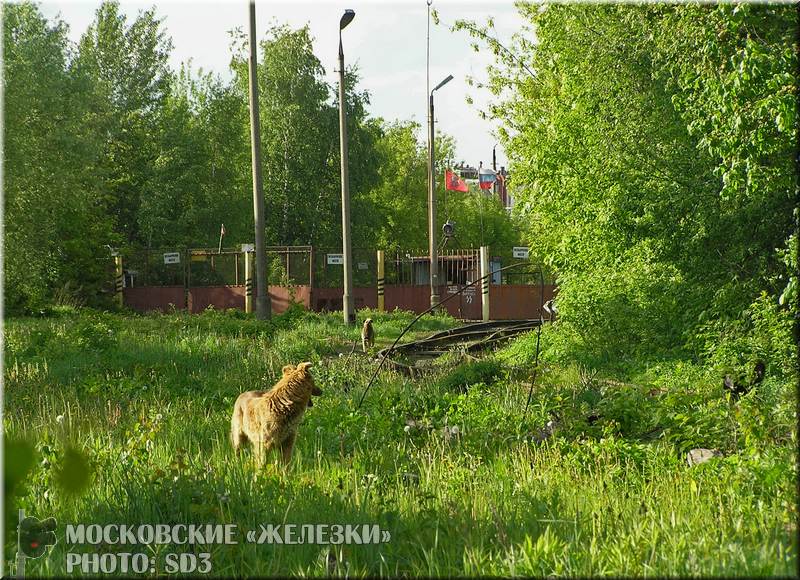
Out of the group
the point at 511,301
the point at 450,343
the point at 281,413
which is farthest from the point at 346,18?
the point at 281,413

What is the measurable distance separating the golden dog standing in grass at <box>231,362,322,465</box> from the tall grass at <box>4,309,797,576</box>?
16cm

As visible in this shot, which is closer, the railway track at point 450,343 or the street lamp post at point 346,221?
the railway track at point 450,343

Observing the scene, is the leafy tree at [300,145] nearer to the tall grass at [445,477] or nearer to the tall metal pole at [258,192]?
the tall metal pole at [258,192]

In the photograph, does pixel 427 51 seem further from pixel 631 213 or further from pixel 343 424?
pixel 343 424

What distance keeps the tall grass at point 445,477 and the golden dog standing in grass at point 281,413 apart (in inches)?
6.2

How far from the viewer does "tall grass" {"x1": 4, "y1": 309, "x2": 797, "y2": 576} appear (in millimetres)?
4223

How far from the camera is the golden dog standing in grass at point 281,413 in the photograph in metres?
6.36

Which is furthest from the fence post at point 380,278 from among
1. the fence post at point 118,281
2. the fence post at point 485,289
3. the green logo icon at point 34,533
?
the green logo icon at point 34,533

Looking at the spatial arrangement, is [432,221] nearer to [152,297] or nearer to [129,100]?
[152,297]

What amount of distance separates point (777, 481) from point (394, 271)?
31.7 m

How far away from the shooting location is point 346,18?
22.5 meters

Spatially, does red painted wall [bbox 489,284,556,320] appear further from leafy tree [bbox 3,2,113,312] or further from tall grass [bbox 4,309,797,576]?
tall grass [bbox 4,309,797,576]

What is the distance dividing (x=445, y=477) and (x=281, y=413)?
134 cm

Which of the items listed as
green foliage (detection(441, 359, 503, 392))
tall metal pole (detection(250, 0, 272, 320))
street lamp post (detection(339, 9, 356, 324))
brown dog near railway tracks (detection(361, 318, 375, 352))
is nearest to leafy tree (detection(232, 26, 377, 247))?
street lamp post (detection(339, 9, 356, 324))
